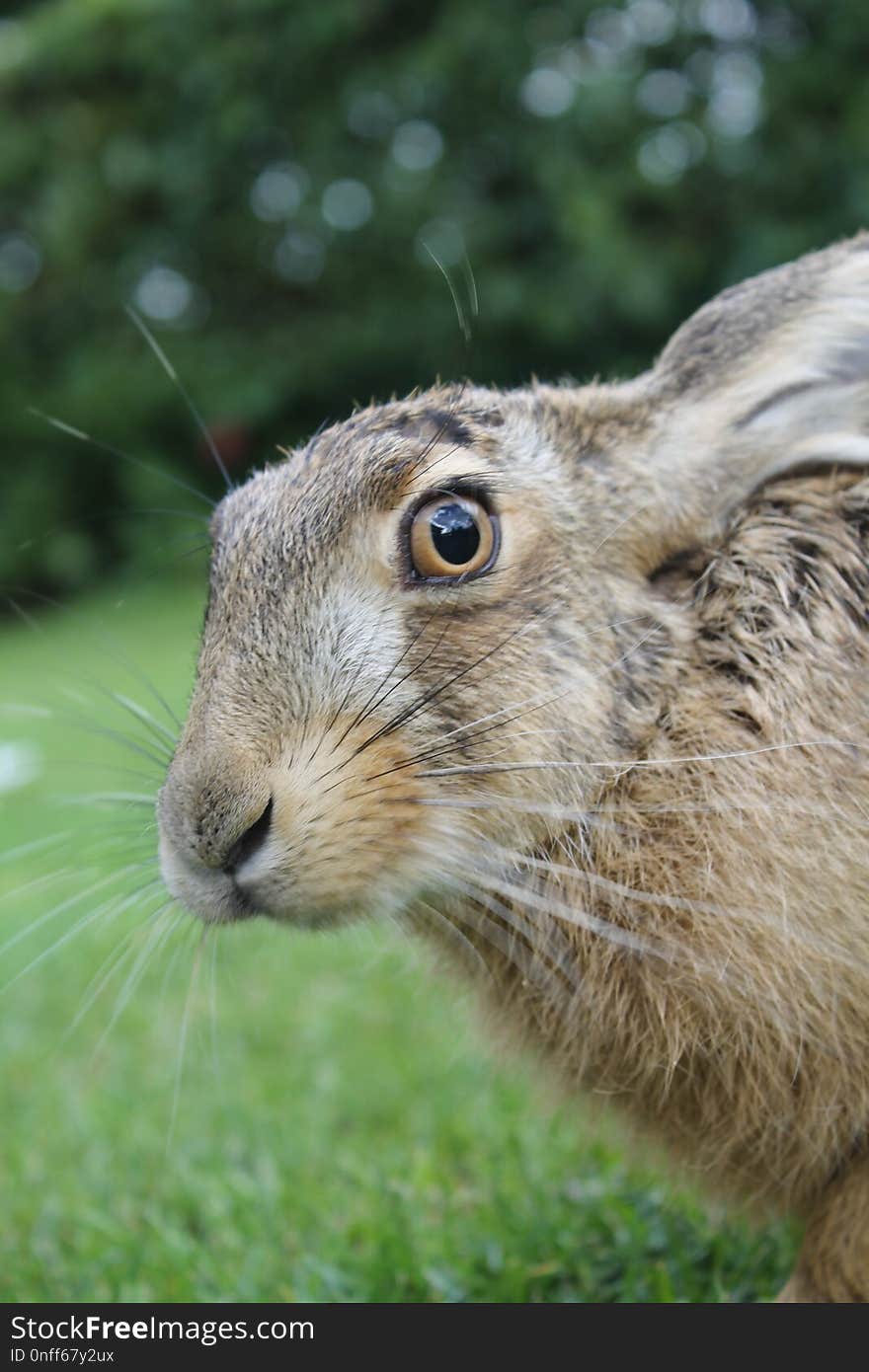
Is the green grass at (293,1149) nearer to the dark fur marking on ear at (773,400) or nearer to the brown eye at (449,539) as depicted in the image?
the brown eye at (449,539)

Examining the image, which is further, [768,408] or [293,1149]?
[293,1149]

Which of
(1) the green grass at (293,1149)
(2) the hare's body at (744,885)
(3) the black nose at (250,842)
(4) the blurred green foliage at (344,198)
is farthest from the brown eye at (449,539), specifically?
(4) the blurred green foliage at (344,198)

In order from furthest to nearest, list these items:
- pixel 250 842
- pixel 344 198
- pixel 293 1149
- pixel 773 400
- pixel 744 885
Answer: pixel 344 198, pixel 293 1149, pixel 773 400, pixel 744 885, pixel 250 842

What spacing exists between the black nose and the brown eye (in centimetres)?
43

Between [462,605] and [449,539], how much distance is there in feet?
0.32

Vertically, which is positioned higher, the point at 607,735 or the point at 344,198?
the point at 344,198

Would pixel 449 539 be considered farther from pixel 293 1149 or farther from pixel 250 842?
pixel 293 1149

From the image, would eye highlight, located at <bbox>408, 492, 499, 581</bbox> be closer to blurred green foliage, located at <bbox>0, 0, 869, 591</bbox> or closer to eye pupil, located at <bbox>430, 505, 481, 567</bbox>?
eye pupil, located at <bbox>430, 505, 481, 567</bbox>

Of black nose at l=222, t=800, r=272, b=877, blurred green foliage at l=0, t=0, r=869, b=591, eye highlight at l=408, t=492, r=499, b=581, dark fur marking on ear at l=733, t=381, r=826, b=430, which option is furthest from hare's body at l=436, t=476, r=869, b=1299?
blurred green foliage at l=0, t=0, r=869, b=591

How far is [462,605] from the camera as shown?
2.04 m

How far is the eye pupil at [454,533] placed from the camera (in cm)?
203

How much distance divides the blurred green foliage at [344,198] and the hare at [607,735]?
419 inches

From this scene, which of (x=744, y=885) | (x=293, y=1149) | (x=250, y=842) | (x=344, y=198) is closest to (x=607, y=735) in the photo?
(x=744, y=885)

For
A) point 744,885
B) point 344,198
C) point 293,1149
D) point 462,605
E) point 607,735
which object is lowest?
point 293,1149
